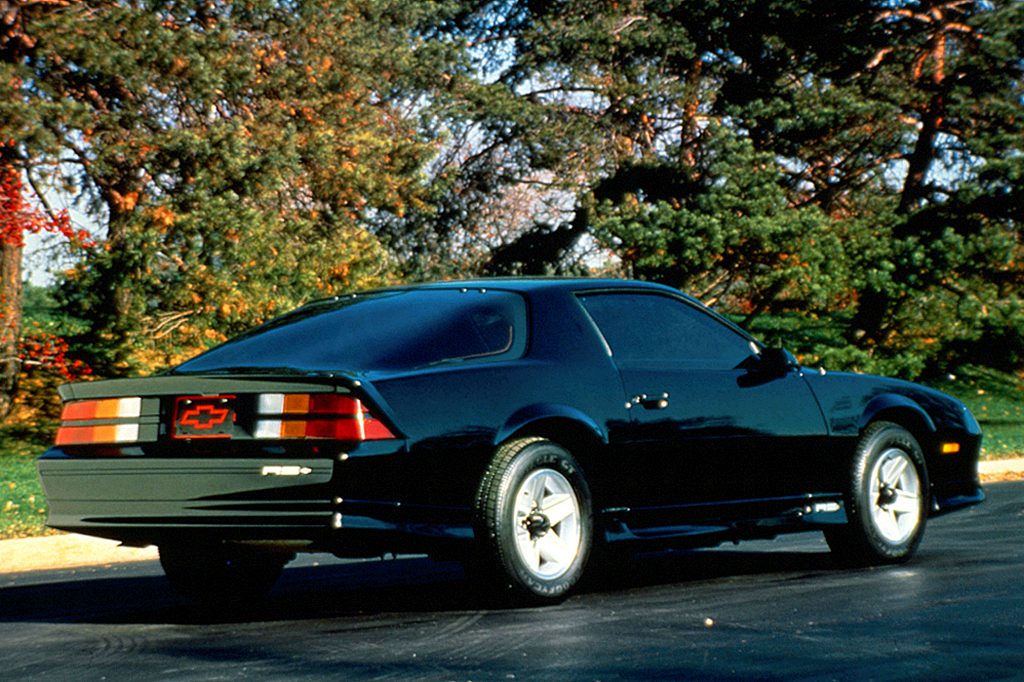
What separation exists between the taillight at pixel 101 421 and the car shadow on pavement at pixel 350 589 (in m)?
0.93

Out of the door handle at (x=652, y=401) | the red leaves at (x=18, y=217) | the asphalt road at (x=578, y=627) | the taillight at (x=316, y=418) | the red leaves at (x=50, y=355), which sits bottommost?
the asphalt road at (x=578, y=627)

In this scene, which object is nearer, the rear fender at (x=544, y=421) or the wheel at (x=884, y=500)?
the rear fender at (x=544, y=421)

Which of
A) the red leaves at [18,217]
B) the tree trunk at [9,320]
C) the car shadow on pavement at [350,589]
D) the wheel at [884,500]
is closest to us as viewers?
the car shadow on pavement at [350,589]

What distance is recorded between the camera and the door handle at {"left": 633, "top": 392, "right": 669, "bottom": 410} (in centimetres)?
758

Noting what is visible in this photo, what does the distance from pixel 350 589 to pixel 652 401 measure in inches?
81.6

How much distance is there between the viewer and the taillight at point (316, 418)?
21.2 feet

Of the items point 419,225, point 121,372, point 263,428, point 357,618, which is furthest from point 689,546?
point 419,225

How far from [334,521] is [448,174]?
28.5m

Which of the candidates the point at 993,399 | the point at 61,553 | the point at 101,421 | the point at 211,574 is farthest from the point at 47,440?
the point at 993,399

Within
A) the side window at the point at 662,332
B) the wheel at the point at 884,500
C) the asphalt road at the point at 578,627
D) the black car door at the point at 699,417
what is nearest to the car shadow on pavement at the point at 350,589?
the asphalt road at the point at 578,627

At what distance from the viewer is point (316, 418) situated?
648 cm

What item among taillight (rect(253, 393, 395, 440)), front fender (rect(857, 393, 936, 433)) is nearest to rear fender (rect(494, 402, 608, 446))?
taillight (rect(253, 393, 395, 440))

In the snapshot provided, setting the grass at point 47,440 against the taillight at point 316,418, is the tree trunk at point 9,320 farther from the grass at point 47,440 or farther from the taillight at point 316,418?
the taillight at point 316,418

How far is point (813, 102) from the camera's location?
1190 inches
